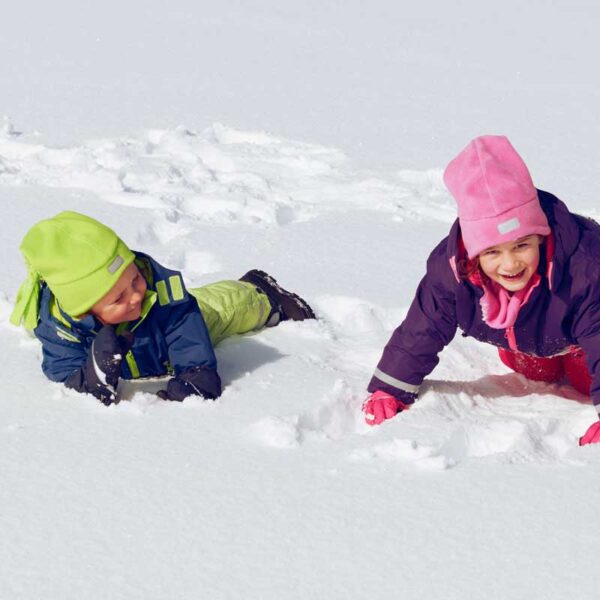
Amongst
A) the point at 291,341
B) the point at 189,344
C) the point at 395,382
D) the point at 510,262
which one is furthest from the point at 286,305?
the point at 510,262

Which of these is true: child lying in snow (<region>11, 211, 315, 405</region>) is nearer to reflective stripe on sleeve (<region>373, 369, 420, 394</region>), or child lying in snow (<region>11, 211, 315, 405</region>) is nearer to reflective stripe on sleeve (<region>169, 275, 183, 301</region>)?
reflective stripe on sleeve (<region>169, 275, 183, 301</region>)

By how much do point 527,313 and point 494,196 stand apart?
0.37 m

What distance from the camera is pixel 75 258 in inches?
96.6

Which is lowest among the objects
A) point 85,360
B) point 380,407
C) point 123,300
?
point 85,360

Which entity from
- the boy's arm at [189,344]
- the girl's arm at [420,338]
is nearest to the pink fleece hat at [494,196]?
the girl's arm at [420,338]

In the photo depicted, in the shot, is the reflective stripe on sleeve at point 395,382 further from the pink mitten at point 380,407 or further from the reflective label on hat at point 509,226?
the reflective label on hat at point 509,226

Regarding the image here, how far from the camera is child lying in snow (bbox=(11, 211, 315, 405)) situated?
8.08 ft

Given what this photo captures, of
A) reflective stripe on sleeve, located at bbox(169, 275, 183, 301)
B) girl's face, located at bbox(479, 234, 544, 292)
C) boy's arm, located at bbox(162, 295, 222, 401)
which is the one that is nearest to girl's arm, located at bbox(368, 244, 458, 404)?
girl's face, located at bbox(479, 234, 544, 292)

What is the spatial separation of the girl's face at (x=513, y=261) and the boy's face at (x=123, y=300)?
0.82 metres

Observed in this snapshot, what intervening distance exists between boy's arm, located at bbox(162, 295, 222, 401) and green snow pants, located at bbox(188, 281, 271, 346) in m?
0.22

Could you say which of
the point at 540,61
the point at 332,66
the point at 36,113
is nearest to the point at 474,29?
the point at 540,61

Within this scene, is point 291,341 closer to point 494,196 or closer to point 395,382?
point 395,382

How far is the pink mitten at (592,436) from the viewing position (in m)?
2.33

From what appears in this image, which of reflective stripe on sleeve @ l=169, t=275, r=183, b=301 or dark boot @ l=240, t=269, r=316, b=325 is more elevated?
reflective stripe on sleeve @ l=169, t=275, r=183, b=301
